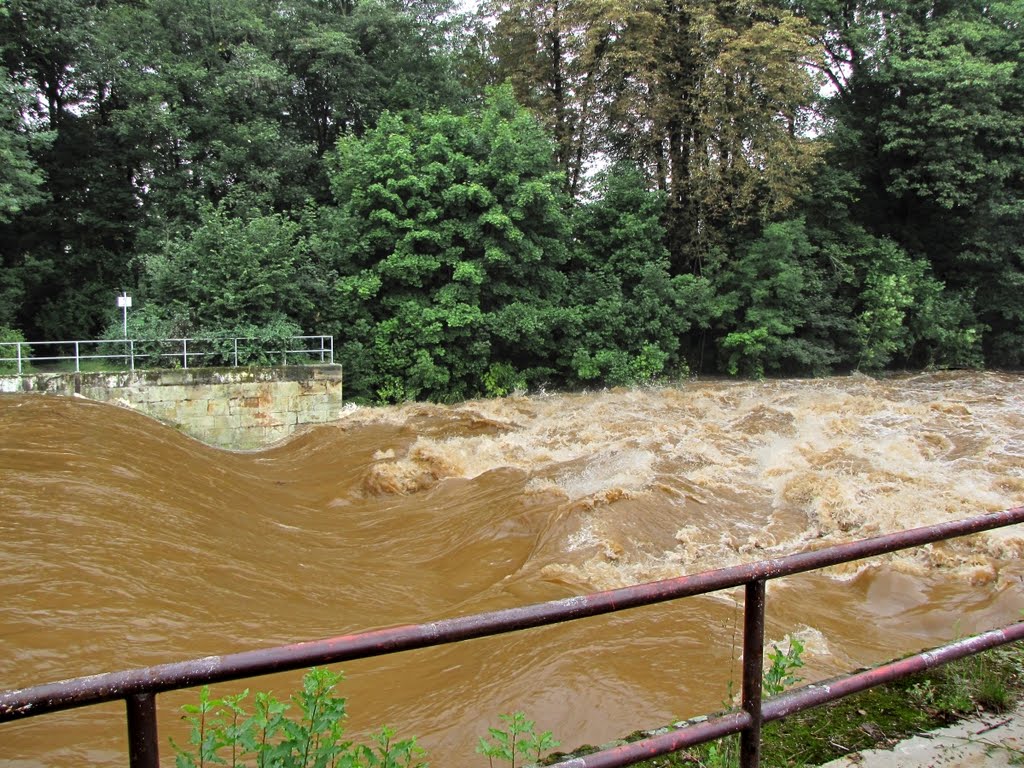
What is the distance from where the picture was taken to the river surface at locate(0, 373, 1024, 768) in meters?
5.24

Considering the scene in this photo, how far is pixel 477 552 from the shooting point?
8477 millimetres

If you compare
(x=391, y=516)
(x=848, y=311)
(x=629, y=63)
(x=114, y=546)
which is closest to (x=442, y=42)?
(x=629, y=63)

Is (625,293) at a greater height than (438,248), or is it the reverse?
(438,248)

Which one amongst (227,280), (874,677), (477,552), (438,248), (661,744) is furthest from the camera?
(438,248)

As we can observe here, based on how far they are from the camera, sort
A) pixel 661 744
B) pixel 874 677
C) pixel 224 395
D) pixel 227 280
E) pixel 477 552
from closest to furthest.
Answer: pixel 661 744 → pixel 874 677 → pixel 477 552 → pixel 224 395 → pixel 227 280

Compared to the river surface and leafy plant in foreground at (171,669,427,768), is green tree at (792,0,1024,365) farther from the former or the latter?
leafy plant in foreground at (171,669,427,768)

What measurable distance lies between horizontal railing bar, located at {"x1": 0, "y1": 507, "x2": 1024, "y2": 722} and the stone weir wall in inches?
587

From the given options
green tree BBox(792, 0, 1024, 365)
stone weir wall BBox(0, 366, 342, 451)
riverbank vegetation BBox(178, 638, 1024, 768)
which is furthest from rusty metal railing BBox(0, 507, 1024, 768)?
green tree BBox(792, 0, 1024, 365)

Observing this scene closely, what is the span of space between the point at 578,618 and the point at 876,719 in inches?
71.0

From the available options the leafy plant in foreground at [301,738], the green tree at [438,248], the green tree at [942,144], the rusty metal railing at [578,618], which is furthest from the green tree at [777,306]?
the leafy plant in foreground at [301,738]

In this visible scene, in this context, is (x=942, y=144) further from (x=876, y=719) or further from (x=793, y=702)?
(x=793, y=702)

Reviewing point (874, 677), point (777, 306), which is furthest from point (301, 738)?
point (777, 306)

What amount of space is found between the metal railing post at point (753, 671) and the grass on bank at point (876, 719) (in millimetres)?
441

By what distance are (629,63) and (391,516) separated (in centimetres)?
1825
